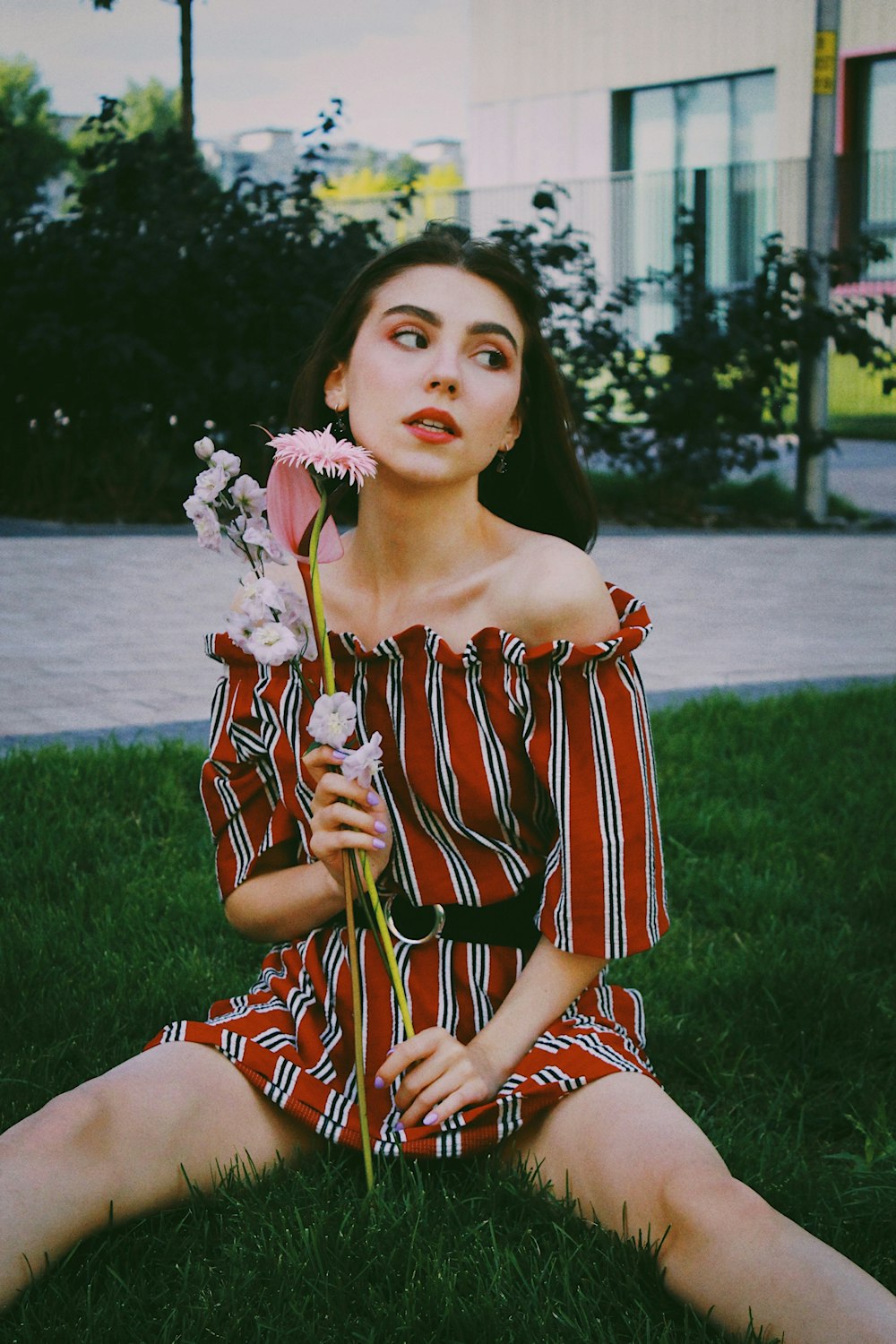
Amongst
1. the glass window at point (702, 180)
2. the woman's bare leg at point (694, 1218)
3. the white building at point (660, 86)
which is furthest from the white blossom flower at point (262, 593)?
the white building at point (660, 86)

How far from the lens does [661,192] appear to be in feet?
51.5

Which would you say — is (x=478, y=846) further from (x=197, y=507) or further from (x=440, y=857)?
(x=197, y=507)

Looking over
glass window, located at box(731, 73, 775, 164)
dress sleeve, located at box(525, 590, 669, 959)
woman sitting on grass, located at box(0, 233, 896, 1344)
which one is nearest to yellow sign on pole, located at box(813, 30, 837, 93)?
woman sitting on grass, located at box(0, 233, 896, 1344)

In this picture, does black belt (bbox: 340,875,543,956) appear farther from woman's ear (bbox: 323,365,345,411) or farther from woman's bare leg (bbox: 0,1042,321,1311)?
woman's ear (bbox: 323,365,345,411)

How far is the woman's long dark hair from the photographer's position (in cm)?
236

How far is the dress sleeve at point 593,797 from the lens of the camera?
212 cm

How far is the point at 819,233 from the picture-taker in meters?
11.4

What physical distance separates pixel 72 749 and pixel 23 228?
25.1 feet

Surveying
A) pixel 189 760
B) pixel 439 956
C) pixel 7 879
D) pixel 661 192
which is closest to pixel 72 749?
pixel 189 760

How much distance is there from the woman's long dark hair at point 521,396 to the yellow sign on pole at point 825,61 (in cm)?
911

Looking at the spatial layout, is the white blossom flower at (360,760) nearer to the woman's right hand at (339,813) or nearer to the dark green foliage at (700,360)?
the woman's right hand at (339,813)

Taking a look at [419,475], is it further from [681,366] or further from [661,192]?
[661,192]

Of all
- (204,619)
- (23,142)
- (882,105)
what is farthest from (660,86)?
(204,619)

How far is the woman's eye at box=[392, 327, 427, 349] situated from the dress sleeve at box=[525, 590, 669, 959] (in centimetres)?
49
